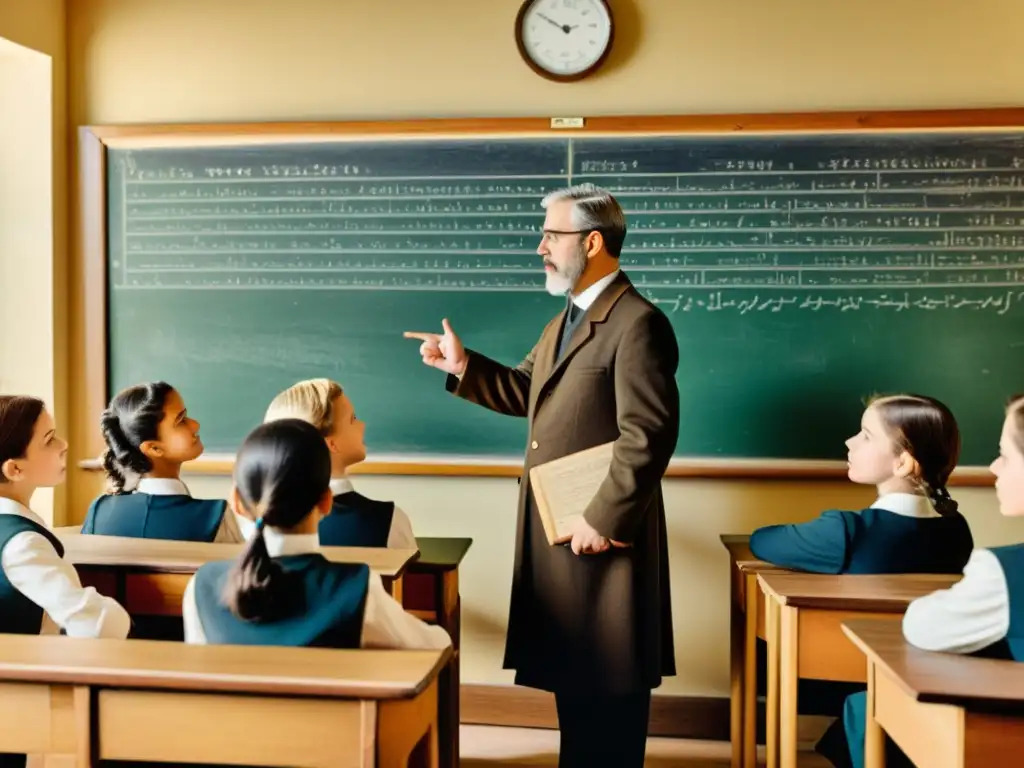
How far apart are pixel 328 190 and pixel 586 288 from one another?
48.7 inches

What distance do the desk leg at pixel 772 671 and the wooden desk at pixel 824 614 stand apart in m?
0.07

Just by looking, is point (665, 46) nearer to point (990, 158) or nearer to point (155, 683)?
point (990, 158)

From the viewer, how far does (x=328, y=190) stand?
314 centimetres

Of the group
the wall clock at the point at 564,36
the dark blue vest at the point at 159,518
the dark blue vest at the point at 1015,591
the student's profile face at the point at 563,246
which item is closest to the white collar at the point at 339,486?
the dark blue vest at the point at 159,518

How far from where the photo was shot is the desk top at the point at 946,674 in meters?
1.30

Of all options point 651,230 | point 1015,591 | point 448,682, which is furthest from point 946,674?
point 651,230

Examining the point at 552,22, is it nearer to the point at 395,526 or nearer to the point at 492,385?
the point at 492,385

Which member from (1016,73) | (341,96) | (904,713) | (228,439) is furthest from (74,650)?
(1016,73)

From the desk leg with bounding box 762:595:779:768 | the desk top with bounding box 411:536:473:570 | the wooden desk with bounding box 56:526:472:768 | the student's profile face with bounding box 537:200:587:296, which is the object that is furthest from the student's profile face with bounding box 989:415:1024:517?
the desk top with bounding box 411:536:473:570

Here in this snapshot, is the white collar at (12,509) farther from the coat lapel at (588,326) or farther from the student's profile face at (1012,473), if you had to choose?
the student's profile face at (1012,473)

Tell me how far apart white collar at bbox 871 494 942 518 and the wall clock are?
171 centimetres

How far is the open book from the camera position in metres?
2.17

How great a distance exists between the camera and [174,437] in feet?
7.73

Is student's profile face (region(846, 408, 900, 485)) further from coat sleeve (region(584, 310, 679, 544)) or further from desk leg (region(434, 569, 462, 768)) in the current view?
desk leg (region(434, 569, 462, 768))
